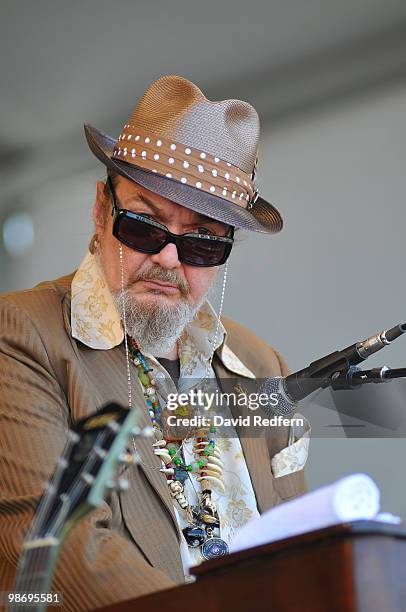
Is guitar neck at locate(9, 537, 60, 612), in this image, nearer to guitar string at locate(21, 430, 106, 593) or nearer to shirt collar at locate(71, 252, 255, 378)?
guitar string at locate(21, 430, 106, 593)

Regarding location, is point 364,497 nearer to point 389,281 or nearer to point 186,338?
point 186,338

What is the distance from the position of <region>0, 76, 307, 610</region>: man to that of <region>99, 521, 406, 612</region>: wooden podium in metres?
0.74

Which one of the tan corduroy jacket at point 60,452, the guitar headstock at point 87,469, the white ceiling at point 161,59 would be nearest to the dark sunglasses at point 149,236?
the tan corduroy jacket at point 60,452

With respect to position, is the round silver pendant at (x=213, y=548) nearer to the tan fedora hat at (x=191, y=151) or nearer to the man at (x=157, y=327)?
the man at (x=157, y=327)

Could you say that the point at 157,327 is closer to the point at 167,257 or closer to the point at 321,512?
the point at 167,257

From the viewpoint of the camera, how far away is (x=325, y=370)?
1.87 metres

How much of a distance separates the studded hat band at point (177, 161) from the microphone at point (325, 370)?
49 centimetres

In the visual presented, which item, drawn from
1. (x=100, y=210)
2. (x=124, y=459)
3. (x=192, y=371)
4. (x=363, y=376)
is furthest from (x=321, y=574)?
(x=100, y=210)

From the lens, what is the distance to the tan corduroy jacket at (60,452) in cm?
167

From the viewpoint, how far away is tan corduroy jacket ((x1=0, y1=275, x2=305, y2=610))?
167 centimetres

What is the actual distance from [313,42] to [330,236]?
0.68m

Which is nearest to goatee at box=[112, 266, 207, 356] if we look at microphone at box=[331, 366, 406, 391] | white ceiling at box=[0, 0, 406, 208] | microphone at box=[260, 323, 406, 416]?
microphone at box=[260, 323, 406, 416]

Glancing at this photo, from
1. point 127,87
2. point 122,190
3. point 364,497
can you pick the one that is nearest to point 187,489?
point 122,190

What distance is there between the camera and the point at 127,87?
362 centimetres
